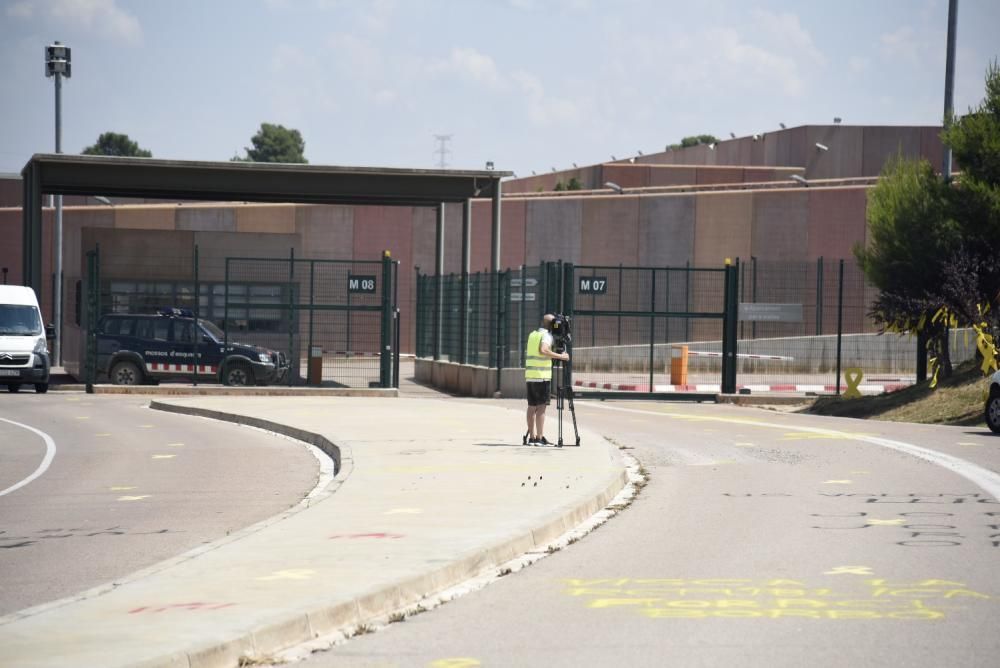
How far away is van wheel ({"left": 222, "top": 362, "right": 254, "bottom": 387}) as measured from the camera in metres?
30.5

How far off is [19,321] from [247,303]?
219 inches

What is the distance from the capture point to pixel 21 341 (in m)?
30.1

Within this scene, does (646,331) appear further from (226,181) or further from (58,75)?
(58,75)

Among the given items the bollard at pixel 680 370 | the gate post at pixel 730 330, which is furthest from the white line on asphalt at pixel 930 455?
the bollard at pixel 680 370

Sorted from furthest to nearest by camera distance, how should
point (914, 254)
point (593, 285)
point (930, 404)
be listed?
point (593, 285), point (914, 254), point (930, 404)

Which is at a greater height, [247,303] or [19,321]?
[247,303]

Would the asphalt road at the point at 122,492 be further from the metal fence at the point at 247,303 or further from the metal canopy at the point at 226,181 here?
the metal canopy at the point at 226,181

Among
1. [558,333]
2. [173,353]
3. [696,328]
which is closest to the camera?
[558,333]

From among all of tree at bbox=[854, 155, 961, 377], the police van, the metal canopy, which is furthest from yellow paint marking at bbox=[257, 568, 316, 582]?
the metal canopy

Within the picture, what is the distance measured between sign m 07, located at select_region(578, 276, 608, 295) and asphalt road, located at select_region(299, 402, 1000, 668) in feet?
51.2

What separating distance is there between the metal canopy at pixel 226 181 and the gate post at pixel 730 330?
19.6ft

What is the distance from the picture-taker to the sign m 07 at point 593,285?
30.6 m

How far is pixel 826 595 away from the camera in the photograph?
7949 millimetres

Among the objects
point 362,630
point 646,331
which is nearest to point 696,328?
point 646,331
